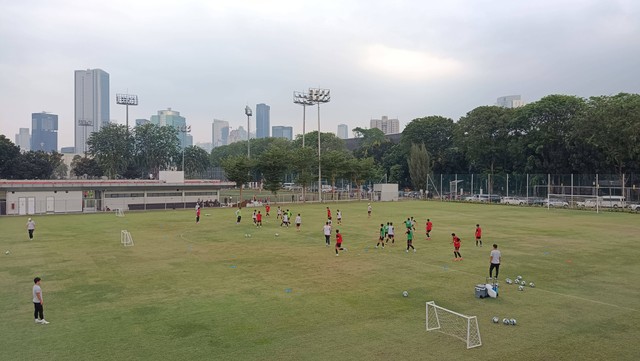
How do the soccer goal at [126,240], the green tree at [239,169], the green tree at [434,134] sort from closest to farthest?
the soccer goal at [126,240] < the green tree at [239,169] < the green tree at [434,134]

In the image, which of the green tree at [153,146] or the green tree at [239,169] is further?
the green tree at [153,146]

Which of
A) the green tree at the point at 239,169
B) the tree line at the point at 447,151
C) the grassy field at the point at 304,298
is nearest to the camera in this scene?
the grassy field at the point at 304,298

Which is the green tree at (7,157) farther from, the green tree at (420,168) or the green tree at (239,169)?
the green tree at (420,168)

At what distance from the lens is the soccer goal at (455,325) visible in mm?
12594

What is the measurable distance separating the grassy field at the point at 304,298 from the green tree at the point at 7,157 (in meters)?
69.0

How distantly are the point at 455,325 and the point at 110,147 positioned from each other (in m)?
103

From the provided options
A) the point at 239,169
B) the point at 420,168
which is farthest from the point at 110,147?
the point at 420,168

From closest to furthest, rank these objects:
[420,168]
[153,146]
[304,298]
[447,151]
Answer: [304,298] → [420,168] → [447,151] → [153,146]

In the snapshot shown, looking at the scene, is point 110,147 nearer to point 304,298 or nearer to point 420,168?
point 420,168

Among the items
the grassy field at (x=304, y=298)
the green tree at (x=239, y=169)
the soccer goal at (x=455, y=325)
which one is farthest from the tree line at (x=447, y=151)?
the soccer goal at (x=455, y=325)

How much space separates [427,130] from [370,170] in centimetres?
2716

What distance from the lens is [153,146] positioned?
4390 inches

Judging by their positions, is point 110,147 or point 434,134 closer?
point 110,147

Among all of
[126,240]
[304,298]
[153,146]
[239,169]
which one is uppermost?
[153,146]
